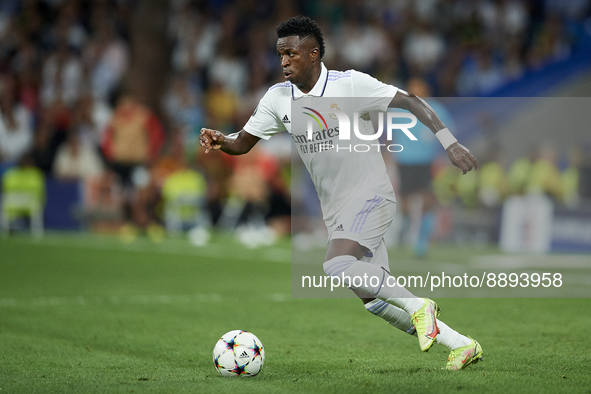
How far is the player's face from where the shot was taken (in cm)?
541

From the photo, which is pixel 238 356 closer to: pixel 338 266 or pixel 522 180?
pixel 338 266

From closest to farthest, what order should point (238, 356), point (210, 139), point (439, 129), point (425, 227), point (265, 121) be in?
1. point (238, 356)
2. point (439, 129)
3. point (210, 139)
4. point (265, 121)
5. point (425, 227)

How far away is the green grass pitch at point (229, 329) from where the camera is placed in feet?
16.5

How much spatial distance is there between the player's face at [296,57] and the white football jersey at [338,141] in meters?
0.12

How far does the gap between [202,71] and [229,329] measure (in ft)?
44.3

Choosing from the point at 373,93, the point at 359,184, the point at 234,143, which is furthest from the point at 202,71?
the point at 359,184

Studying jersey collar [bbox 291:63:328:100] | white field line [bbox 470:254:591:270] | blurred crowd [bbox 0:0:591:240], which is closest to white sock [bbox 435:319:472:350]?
jersey collar [bbox 291:63:328:100]

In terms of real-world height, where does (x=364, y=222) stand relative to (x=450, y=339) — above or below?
above

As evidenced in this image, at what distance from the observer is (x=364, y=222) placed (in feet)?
17.4

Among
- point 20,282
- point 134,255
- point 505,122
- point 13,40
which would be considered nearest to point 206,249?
point 134,255

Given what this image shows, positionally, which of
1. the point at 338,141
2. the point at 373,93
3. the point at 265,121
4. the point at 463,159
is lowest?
the point at 463,159

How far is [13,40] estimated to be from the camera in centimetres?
1964

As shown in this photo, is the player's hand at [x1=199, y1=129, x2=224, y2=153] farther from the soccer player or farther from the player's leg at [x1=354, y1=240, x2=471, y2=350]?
the player's leg at [x1=354, y1=240, x2=471, y2=350]

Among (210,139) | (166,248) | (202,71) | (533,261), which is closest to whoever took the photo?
(210,139)
